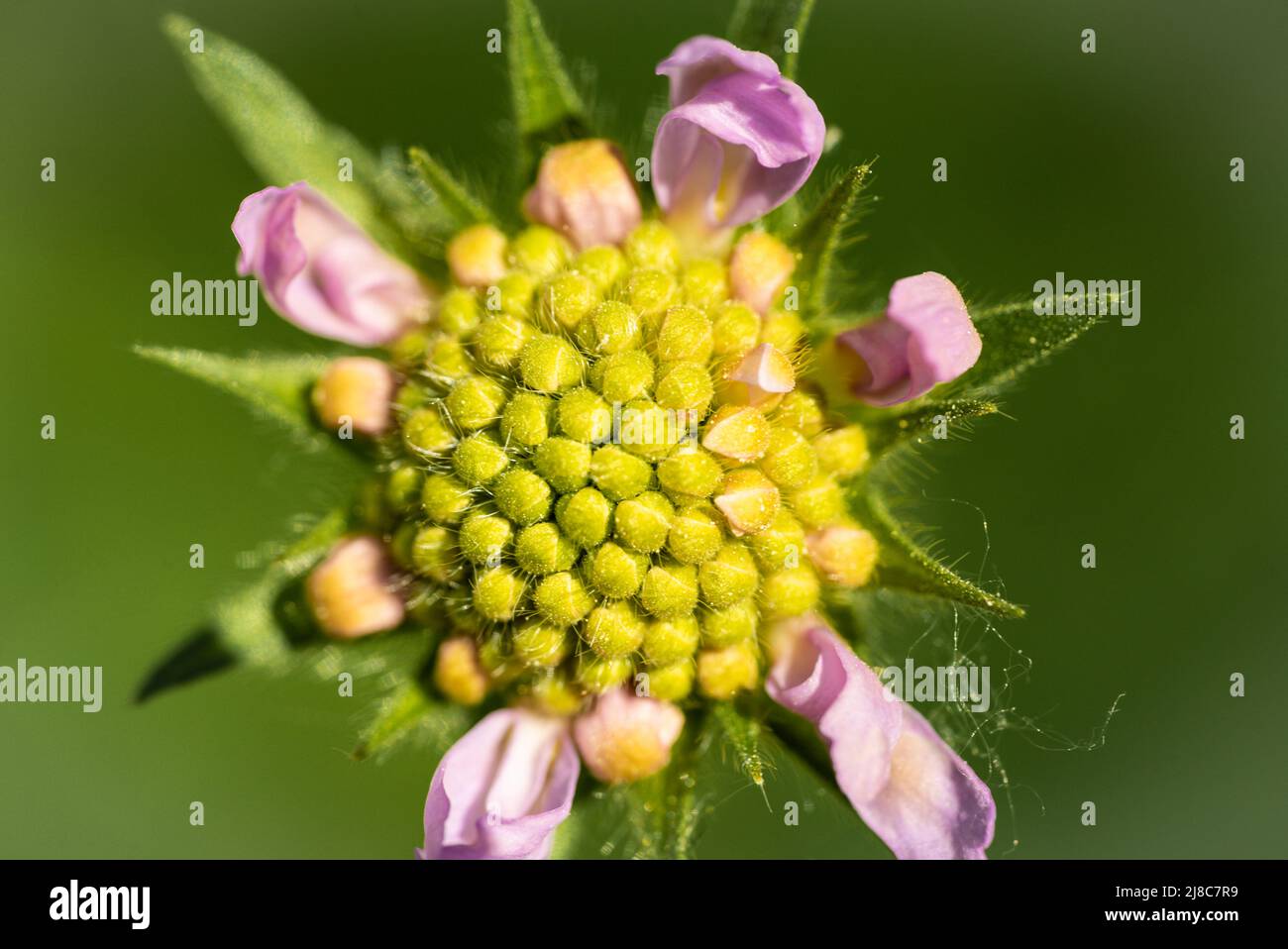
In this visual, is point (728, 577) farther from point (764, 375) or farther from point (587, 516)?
point (764, 375)

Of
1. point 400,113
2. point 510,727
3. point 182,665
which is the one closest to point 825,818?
point 510,727

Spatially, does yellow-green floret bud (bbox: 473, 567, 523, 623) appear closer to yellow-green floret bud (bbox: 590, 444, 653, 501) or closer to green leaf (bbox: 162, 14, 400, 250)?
yellow-green floret bud (bbox: 590, 444, 653, 501)

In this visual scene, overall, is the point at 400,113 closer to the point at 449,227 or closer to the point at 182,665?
the point at 449,227

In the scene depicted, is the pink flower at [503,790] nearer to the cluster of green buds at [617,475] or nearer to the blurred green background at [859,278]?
the cluster of green buds at [617,475]

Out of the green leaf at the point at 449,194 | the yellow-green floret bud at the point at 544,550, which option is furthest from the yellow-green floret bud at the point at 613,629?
the green leaf at the point at 449,194

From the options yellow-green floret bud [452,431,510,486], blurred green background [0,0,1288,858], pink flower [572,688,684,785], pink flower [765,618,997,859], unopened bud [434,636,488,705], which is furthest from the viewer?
blurred green background [0,0,1288,858]

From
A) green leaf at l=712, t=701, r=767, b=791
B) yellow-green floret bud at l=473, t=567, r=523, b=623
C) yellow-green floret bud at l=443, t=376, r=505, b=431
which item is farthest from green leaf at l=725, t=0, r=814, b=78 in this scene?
green leaf at l=712, t=701, r=767, b=791
